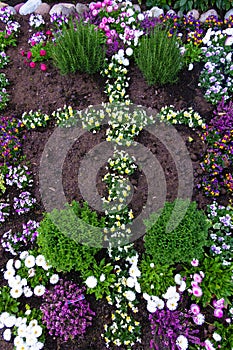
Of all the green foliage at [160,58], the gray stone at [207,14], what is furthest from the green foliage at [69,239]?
the gray stone at [207,14]

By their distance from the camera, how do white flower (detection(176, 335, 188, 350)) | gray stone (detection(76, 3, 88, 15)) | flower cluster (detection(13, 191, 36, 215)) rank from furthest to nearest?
gray stone (detection(76, 3, 88, 15)) < flower cluster (detection(13, 191, 36, 215)) < white flower (detection(176, 335, 188, 350))

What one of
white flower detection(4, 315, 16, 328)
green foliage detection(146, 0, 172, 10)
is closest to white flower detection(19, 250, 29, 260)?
white flower detection(4, 315, 16, 328)

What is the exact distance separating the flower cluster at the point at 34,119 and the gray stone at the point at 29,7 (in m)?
1.78

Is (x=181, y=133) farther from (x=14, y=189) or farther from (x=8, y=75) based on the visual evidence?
(x=8, y=75)

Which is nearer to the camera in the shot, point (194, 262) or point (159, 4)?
point (194, 262)

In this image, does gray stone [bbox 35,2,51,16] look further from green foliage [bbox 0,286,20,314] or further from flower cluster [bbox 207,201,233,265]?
green foliage [bbox 0,286,20,314]

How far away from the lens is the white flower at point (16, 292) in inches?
132

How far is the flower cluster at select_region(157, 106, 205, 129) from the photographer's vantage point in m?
4.10

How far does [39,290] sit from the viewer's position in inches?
132

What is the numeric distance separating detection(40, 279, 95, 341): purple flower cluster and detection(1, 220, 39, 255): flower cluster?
1.76 feet

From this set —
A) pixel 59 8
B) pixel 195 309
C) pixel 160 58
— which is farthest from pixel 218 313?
pixel 59 8

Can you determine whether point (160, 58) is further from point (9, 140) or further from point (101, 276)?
point (101, 276)

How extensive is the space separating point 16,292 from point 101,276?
76 centimetres

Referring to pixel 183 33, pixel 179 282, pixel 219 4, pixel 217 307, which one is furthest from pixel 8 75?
pixel 217 307
